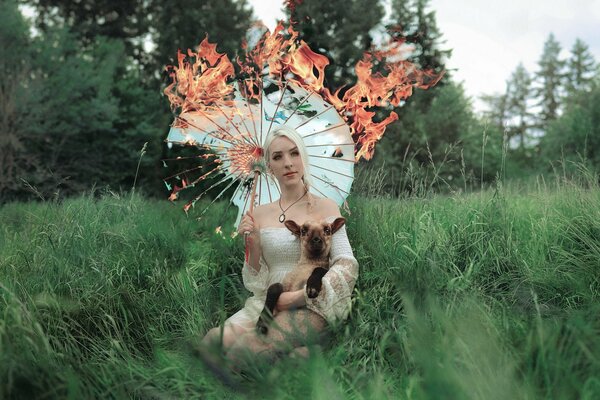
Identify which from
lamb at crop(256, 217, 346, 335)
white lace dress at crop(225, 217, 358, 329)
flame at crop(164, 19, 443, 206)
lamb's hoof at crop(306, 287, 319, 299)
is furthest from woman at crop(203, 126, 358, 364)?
flame at crop(164, 19, 443, 206)

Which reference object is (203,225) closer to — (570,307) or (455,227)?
(455,227)

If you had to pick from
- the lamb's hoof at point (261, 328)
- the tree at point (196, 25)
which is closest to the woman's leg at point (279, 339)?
the lamb's hoof at point (261, 328)

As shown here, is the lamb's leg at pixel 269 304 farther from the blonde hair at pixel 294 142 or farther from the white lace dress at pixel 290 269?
the blonde hair at pixel 294 142

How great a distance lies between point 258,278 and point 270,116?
1.28 metres

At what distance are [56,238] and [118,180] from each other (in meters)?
18.6

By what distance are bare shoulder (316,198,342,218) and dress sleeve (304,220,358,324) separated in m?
0.27

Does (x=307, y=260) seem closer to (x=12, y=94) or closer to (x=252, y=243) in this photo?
(x=252, y=243)

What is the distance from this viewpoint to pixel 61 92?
22.3 m

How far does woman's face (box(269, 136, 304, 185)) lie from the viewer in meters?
3.88

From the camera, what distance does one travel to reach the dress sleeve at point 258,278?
3.92 metres

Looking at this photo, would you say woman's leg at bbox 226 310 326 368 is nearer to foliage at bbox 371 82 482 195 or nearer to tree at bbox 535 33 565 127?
foliage at bbox 371 82 482 195

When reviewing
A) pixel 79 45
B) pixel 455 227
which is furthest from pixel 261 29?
pixel 79 45

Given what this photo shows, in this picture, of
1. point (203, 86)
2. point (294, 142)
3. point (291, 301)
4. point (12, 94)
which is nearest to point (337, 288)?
point (291, 301)

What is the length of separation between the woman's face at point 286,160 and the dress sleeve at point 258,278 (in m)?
0.61
